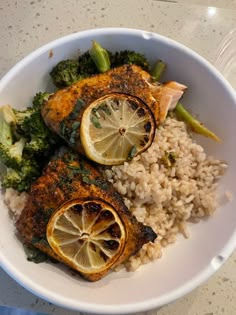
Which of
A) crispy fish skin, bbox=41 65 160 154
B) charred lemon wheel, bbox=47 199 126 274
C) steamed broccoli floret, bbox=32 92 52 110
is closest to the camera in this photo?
charred lemon wheel, bbox=47 199 126 274

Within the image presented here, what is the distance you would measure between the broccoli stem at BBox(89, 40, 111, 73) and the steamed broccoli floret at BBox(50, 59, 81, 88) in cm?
7

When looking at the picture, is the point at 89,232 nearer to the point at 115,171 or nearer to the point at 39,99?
the point at 115,171

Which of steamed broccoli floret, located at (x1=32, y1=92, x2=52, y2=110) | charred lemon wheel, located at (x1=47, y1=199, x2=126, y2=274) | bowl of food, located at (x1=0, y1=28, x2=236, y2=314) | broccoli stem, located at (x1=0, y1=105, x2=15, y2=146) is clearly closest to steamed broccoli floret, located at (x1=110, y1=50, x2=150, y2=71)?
bowl of food, located at (x1=0, y1=28, x2=236, y2=314)

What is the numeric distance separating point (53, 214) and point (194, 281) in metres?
0.42

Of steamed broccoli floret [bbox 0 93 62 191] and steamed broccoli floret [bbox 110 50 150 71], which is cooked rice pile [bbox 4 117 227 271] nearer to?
steamed broccoli floret [bbox 0 93 62 191]

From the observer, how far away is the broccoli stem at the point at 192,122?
1.54 metres

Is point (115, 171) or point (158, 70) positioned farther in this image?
point (158, 70)

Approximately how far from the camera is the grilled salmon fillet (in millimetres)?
1382

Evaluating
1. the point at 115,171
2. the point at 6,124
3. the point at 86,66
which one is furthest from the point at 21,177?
the point at 86,66

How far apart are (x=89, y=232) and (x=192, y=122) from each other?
0.53m

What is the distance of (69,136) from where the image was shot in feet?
4.51

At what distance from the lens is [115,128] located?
1.37 m

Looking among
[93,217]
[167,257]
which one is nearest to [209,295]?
[167,257]

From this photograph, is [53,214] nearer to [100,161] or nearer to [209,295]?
[100,161]
